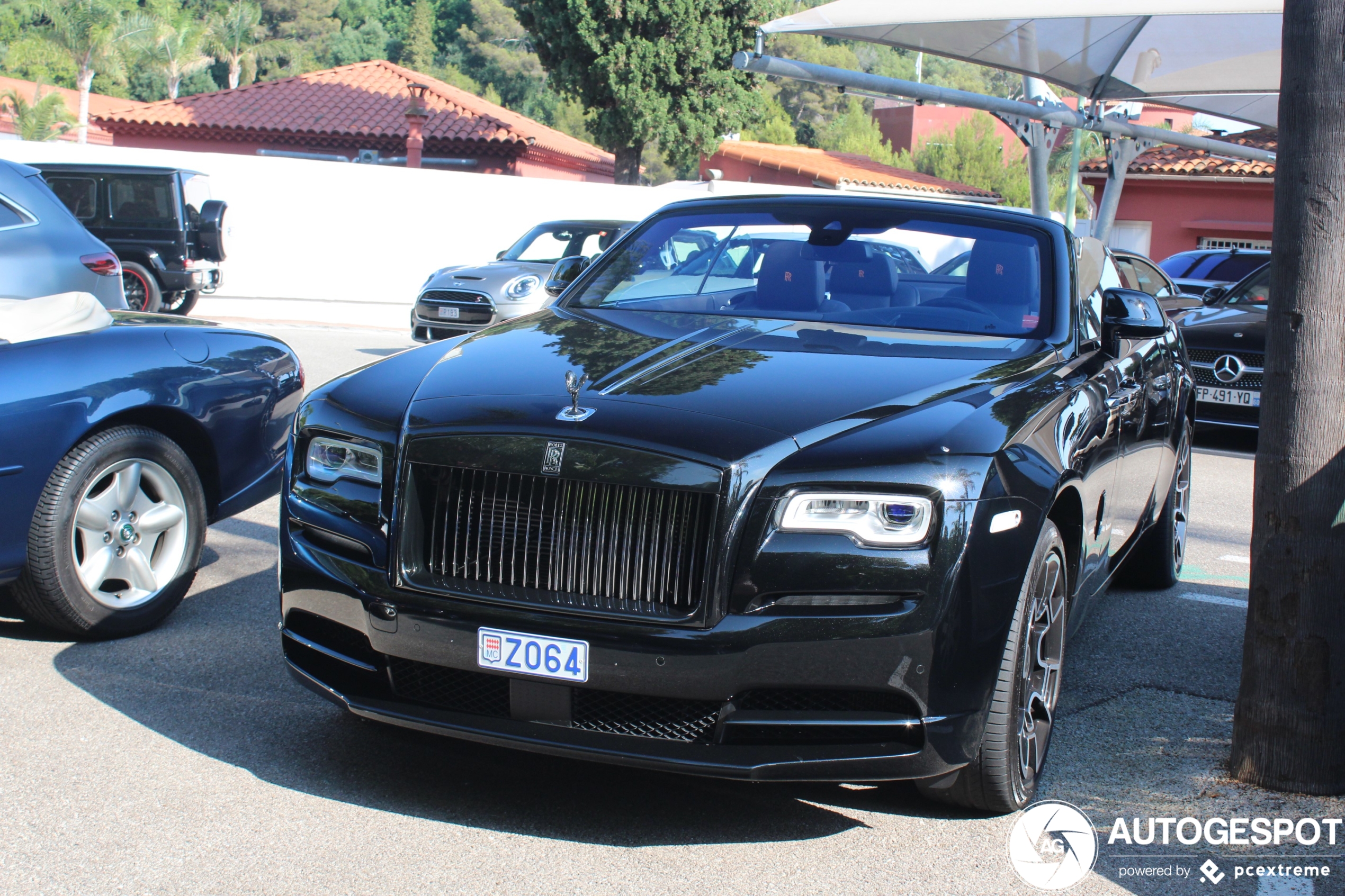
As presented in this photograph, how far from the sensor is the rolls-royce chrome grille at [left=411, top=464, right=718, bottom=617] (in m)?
3.01

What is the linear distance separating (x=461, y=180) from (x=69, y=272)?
54.7ft

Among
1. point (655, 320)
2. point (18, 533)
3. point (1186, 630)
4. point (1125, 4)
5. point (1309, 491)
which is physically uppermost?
point (1125, 4)

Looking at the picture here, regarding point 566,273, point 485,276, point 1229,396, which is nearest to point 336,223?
point 485,276

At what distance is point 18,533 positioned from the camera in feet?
13.7

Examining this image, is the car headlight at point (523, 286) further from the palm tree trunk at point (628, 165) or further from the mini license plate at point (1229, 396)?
the palm tree trunk at point (628, 165)

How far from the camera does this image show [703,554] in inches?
117

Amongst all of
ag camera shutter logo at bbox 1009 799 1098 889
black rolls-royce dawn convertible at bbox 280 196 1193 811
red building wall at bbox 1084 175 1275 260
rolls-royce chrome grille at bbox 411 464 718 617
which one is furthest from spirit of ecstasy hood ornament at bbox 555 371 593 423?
red building wall at bbox 1084 175 1275 260

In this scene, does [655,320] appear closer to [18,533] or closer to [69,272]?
[18,533]

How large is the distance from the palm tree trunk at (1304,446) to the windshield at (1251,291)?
8.91m

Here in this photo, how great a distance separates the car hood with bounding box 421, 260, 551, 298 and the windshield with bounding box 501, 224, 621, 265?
0.86 m

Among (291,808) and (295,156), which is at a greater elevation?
(295,156)

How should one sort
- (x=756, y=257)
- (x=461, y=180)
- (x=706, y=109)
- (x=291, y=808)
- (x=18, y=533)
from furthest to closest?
(x=706, y=109) → (x=461, y=180) → (x=756, y=257) → (x=18, y=533) → (x=291, y=808)

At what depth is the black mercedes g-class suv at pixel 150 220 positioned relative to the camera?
621 inches

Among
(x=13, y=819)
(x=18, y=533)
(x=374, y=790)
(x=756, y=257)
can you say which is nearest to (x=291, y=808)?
(x=374, y=790)
